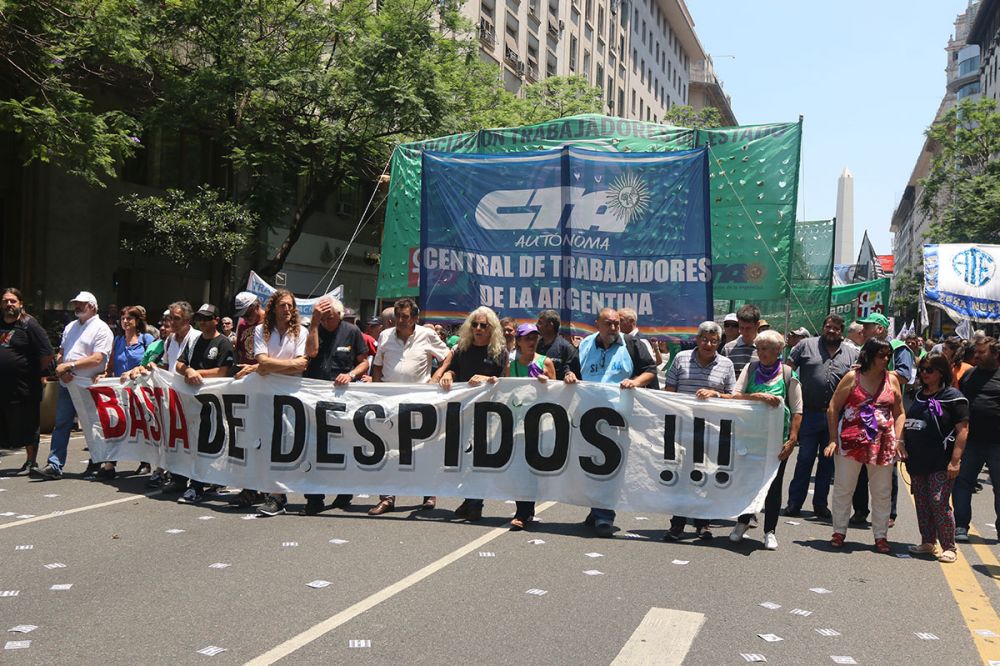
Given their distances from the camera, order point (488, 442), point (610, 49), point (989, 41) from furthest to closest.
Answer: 1. point (989, 41)
2. point (610, 49)
3. point (488, 442)

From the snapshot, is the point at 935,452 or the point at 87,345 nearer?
the point at 935,452

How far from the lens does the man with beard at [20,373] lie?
30.0ft

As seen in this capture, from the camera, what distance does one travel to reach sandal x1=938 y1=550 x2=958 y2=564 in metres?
6.87

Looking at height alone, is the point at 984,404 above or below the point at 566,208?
below

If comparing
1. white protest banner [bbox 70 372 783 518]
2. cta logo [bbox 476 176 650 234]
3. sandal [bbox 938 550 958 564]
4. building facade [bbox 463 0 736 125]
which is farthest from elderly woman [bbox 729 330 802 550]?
building facade [bbox 463 0 736 125]

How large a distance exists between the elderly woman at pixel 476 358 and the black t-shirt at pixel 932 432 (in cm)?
318

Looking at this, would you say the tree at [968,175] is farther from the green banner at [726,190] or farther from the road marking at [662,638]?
the road marking at [662,638]

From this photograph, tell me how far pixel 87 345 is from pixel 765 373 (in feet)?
21.0

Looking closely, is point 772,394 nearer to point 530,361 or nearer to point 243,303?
point 530,361

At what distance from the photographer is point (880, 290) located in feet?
73.0

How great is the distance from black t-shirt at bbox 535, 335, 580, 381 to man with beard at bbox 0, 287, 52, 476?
4945 mm

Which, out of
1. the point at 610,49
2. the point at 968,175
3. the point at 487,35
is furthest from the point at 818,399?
the point at 610,49

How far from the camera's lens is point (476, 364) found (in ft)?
26.1

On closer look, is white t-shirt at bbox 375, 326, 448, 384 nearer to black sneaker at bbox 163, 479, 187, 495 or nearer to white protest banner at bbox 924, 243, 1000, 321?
black sneaker at bbox 163, 479, 187, 495
